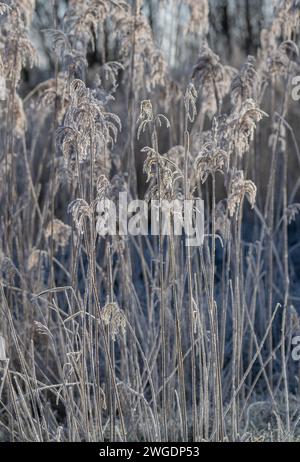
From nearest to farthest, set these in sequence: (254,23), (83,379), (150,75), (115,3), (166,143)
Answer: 1. (83,379)
2. (115,3)
3. (150,75)
4. (166,143)
5. (254,23)

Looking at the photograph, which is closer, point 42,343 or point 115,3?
point 115,3

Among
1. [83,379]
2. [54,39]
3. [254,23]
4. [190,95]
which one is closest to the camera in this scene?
[190,95]

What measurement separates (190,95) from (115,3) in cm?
92

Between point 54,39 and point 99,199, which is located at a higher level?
point 54,39

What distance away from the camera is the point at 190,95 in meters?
1.96

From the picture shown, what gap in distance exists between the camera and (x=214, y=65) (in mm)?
2559

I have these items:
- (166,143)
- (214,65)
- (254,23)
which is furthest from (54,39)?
(254,23)

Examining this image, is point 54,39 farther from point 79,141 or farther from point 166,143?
point 166,143

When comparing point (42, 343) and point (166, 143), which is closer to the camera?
point (42, 343)

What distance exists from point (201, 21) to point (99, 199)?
4.52ft
